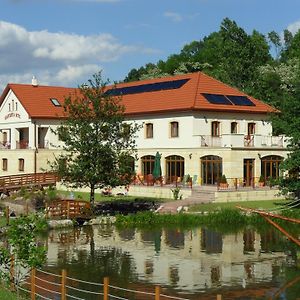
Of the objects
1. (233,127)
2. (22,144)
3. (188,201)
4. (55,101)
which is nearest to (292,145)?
(188,201)

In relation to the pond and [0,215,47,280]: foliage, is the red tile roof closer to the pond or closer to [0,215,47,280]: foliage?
the pond

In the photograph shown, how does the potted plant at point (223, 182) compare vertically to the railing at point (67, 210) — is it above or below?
above

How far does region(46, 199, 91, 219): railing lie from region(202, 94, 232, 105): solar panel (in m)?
16.8

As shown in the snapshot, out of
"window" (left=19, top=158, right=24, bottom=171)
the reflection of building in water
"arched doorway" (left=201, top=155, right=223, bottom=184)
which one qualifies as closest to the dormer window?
"window" (left=19, top=158, right=24, bottom=171)

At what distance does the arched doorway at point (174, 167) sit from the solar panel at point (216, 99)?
5.01m

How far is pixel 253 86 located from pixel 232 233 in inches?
1538

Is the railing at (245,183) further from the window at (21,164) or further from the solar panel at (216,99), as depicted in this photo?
the window at (21,164)

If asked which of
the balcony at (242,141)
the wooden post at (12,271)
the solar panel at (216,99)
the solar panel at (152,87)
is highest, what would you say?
the solar panel at (152,87)

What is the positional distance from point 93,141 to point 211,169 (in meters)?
12.2

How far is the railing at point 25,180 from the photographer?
48562 mm

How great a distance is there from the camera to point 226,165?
147 feet

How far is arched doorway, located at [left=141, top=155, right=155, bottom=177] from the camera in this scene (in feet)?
166

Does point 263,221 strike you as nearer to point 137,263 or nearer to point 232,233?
point 232,233

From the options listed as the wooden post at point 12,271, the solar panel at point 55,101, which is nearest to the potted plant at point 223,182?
the solar panel at point 55,101
